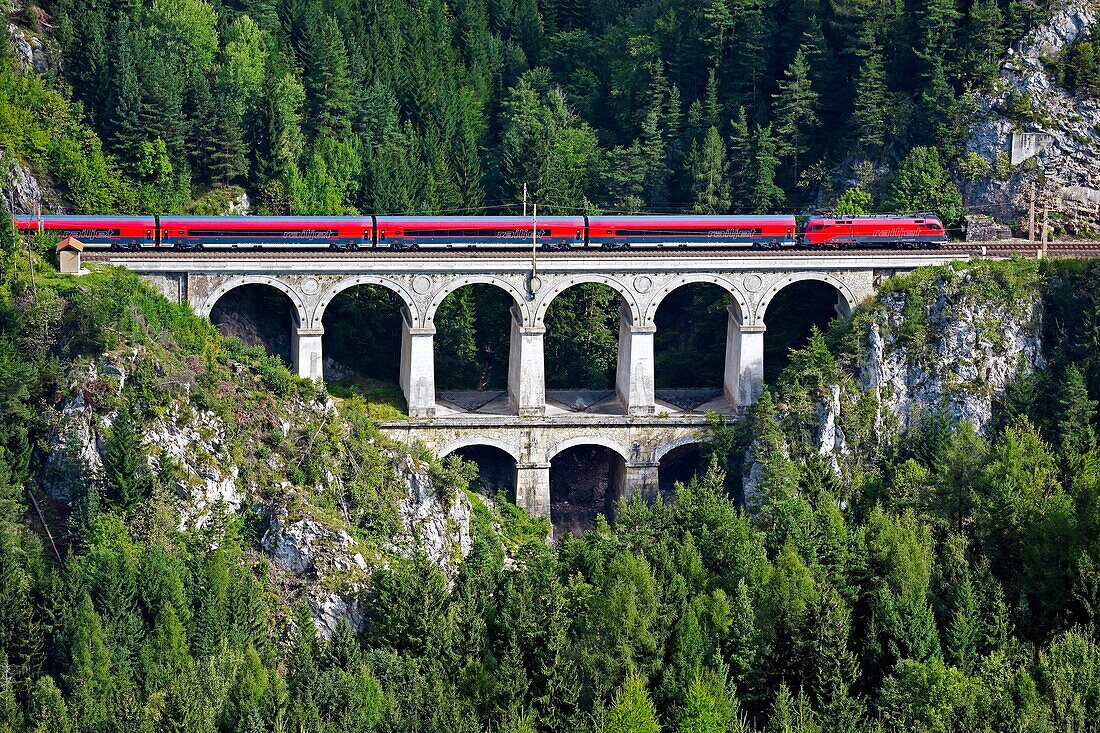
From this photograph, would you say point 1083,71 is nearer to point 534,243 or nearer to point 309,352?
point 534,243

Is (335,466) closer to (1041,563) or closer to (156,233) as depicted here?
(156,233)

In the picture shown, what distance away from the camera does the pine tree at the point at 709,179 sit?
13675cm

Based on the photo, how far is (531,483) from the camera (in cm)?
12144

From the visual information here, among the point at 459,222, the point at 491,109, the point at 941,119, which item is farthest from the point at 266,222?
the point at 941,119

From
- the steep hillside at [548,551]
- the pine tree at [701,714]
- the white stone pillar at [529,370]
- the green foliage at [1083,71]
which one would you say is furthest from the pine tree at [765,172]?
the pine tree at [701,714]

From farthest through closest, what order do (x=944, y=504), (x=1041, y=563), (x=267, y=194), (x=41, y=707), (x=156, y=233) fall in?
(x=267, y=194) → (x=156, y=233) → (x=944, y=504) → (x=1041, y=563) → (x=41, y=707)

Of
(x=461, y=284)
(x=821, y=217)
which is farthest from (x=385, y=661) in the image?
(x=821, y=217)

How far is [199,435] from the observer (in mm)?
106812

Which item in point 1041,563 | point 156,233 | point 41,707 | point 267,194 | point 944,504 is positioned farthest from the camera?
point 267,194

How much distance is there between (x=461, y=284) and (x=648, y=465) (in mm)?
14916

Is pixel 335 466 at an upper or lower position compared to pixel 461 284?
lower

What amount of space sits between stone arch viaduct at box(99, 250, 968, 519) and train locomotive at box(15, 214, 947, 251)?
69.7 inches

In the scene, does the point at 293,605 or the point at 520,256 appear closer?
the point at 293,605

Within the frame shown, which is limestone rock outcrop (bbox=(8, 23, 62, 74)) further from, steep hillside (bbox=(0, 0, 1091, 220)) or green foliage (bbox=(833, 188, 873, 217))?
green foliage (bbox=(833, 188, 873, 217))
